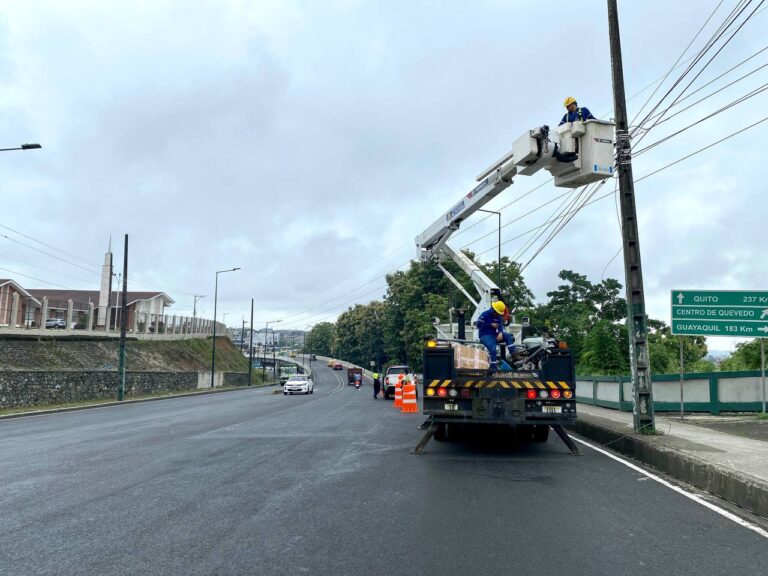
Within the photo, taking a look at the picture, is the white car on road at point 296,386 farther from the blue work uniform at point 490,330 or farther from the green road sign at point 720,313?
the green road sign at point 720,313

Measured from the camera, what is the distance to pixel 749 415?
1444 centimetres

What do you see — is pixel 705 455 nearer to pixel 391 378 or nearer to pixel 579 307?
pixel 391 378

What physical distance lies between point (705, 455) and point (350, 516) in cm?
567

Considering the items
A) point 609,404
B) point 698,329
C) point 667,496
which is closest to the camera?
point 667,496

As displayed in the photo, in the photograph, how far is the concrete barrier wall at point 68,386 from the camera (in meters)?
23.5

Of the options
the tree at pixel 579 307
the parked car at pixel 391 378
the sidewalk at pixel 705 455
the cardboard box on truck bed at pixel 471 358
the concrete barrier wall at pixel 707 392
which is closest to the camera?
the sidewalk at pixel 705 455

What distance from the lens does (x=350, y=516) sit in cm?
596

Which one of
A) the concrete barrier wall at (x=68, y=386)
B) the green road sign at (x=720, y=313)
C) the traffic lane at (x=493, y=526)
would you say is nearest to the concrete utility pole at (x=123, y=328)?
the concrete barrier wall at (x=68, y=386)

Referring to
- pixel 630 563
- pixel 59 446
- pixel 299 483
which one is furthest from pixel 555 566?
pixel 59 446

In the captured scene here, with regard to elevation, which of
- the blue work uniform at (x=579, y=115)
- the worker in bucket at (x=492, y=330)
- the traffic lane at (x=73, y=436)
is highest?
the blue work uniform at (x=579, y=115)

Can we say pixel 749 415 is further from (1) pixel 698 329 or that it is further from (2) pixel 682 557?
(2) pixel 682 557

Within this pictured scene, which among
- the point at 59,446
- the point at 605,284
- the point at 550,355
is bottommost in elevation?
the point at 59,446

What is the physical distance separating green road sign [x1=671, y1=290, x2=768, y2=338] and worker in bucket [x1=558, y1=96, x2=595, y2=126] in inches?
185

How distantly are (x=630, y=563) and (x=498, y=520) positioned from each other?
1.47m
